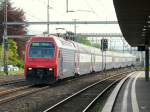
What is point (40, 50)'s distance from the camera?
1131 inches

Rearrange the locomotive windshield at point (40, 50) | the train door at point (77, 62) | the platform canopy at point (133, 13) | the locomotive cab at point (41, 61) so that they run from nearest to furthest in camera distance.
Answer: the platform canopy at point (133, 13)
the locomotive cab at point (41, 61)
the locomotive windshield at point (40, 50)
the train door at point (77, 62)

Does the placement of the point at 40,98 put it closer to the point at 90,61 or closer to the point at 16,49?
the point at 90,61

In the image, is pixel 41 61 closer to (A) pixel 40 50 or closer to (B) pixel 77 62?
(A) pixel 40 50

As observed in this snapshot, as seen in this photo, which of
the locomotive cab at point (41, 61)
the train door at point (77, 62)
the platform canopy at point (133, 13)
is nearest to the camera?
the platform canopy at point (133, 13)

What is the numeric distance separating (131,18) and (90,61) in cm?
2387

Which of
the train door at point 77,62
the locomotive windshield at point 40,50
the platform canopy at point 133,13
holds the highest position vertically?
the platform canopy at point 133,13

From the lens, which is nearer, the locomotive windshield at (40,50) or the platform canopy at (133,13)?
the platform canopy at (133,13)

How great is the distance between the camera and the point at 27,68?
1112 inches

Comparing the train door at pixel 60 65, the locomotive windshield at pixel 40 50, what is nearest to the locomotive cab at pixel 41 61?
the locomotive windshield at pixel 40 50

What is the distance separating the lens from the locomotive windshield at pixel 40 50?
28641mm

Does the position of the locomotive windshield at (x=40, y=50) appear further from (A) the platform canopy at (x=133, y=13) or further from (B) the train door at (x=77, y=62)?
(B) the train door at (x=77, y=62)

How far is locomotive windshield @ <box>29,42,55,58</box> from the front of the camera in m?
28.6

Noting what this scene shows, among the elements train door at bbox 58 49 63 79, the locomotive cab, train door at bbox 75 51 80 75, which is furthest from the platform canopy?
train door at bbox 75 51 80 75

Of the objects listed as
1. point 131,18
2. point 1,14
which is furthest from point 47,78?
point 1,14
